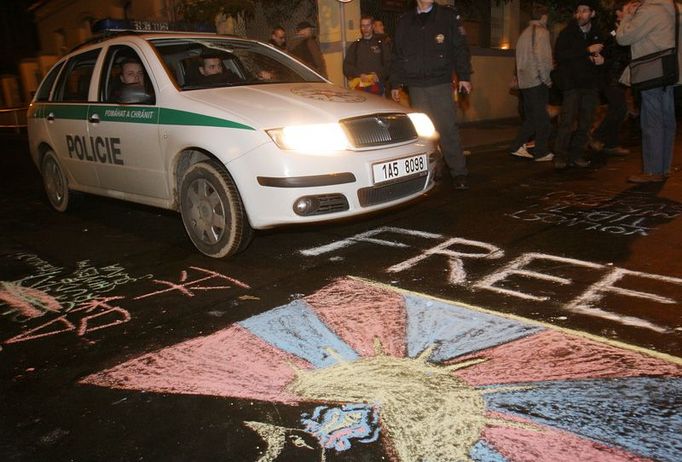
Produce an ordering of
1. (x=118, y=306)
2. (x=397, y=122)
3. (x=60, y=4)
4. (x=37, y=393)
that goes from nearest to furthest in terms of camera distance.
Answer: (x=37, y=393)
(x=118, y=306)
(x=397, y=122)
(x=60, y=4)

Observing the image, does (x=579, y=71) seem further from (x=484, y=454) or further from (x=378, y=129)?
(x=484, y=454)

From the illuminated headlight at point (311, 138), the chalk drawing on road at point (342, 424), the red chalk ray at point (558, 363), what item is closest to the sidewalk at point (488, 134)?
the illuminated headlight at point (311, 138)

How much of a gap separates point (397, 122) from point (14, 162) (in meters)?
9.77

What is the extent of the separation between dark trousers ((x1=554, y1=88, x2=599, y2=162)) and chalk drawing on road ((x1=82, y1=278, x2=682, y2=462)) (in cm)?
475

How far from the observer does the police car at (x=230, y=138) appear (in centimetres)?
370

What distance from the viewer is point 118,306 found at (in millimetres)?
3336

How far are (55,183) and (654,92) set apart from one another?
20.7ft

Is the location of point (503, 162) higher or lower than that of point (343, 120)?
lower

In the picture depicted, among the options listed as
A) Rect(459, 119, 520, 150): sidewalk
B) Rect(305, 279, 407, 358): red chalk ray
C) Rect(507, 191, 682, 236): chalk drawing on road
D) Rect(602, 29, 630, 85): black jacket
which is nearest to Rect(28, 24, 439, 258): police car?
Rect(305, 279, 407, 358): red chalk ray

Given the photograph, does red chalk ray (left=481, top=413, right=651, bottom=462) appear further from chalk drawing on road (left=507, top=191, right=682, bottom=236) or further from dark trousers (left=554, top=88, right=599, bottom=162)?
dark trousers (left=554, top=88, right=599, bottom=162)

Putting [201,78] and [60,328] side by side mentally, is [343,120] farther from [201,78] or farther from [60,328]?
[60,328]

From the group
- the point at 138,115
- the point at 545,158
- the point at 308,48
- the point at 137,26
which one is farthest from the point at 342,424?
the point at 308,48

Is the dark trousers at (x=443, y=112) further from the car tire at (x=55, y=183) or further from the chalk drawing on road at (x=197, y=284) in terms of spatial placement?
the car tire at (x=55, y=183)

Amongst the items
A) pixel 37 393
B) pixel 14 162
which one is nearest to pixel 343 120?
pixel 37 393
